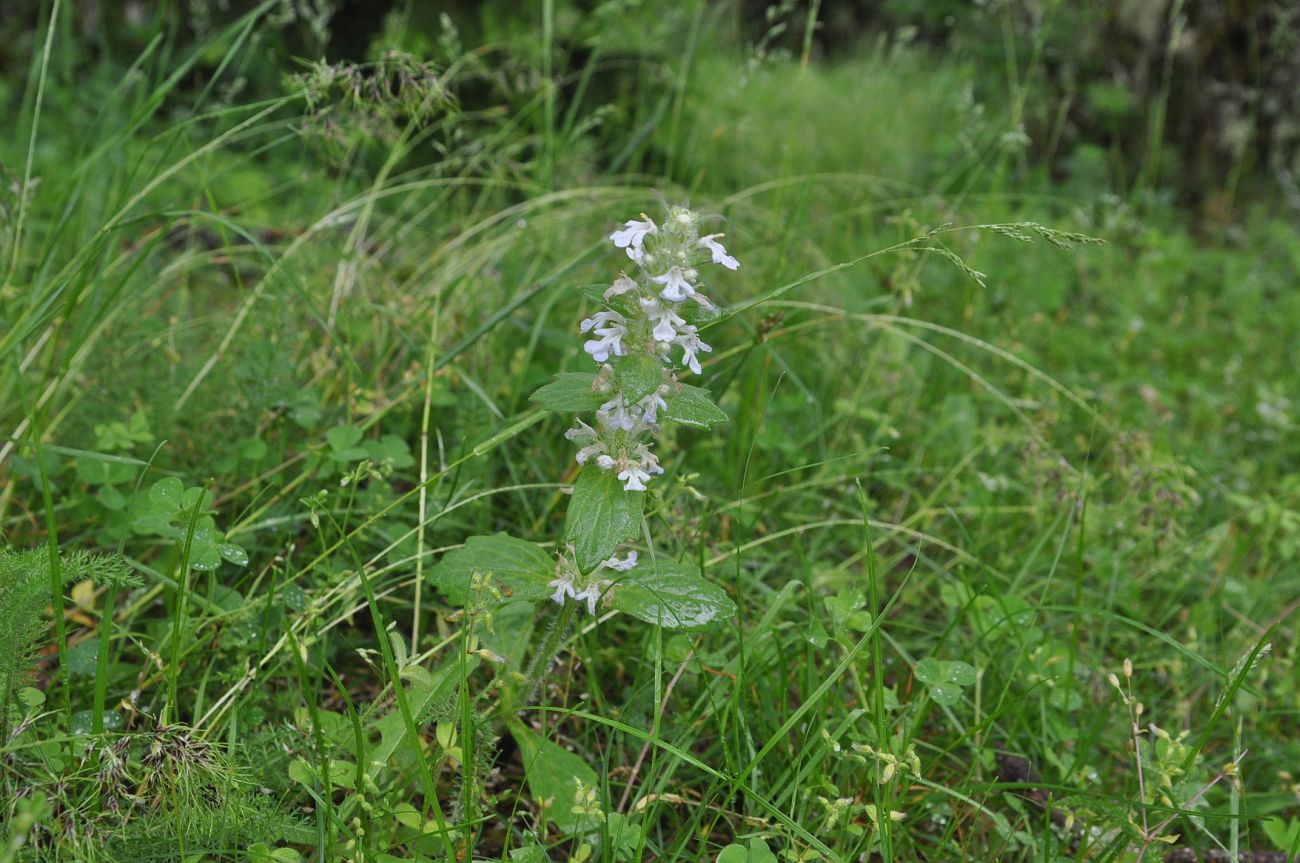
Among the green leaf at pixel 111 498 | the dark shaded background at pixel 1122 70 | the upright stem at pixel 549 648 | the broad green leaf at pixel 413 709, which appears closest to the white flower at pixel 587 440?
the upright stem at pixel 549 648

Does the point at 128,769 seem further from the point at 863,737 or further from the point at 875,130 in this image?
the point at 875,130

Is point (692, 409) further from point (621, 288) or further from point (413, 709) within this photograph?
point (413, 709)

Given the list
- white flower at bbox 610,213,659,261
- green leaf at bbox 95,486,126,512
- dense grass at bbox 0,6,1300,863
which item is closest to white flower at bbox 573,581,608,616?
dense grass at bbox 0,6,1300,863

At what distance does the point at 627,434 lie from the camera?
1.39 m

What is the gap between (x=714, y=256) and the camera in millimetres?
1288

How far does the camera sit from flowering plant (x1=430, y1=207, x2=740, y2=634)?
129cm

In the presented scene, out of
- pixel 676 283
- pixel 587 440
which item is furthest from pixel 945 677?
pixel 676 283

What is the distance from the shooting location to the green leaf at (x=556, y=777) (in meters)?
1.45

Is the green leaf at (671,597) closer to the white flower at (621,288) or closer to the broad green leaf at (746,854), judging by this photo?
the broad green leaf at (746,854)

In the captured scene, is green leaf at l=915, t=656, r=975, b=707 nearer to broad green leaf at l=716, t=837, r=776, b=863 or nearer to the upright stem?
broad green leaf at l=716, t=837, r=776, b=863

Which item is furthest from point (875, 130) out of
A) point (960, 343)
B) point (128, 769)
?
point (128, 769)

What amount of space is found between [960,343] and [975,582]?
1172mm

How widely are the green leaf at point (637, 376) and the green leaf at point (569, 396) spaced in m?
0.06

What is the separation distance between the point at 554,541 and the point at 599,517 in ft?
2.14
